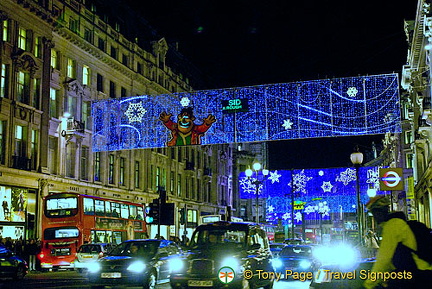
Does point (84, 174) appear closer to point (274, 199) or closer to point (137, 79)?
point (137, 79)

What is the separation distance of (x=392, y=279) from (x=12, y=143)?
30.5m

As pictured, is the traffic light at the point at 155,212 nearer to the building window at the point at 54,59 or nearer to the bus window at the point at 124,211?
the bus window at the point at 124,211

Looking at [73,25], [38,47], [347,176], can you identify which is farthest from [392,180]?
[347,176]

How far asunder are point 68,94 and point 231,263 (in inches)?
1162

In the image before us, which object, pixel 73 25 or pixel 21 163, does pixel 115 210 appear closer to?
pixel 21 163

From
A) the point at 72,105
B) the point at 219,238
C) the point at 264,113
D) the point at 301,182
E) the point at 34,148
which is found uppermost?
the point at 72,105

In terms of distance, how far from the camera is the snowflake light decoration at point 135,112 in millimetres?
33781

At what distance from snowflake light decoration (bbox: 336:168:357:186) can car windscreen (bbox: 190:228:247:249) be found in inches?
1659

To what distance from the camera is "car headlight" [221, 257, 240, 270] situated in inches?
549

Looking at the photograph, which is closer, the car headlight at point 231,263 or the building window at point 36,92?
the car headlight at point 231,263

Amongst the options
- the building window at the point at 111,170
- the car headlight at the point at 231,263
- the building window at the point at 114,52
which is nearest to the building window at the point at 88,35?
the building window at the point at 114,52

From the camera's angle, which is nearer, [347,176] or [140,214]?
[140,214]

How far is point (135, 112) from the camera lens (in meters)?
34.0

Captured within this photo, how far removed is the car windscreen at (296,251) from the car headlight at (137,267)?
8.17 meters
